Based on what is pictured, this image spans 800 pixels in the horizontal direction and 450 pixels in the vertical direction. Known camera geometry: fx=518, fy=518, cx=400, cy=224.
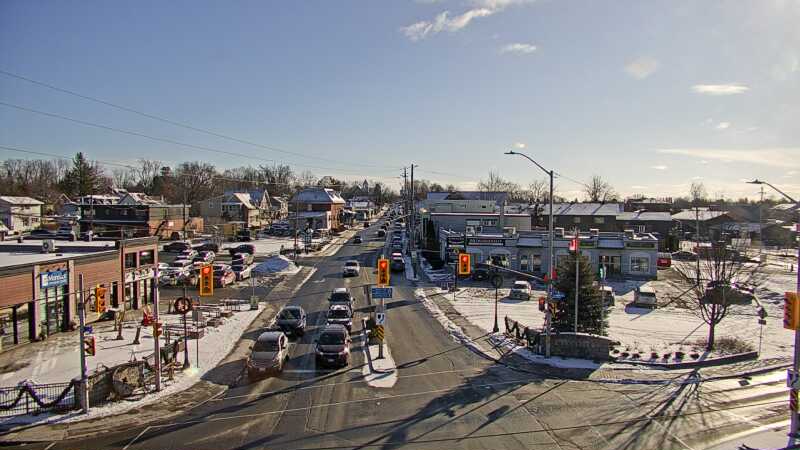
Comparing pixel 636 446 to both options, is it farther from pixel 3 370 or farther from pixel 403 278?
pixel 403 278

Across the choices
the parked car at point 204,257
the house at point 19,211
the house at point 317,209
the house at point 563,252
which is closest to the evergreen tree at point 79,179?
the house at point 19,211

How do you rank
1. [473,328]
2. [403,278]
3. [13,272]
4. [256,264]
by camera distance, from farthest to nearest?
[256,264] < [403,278] < [473,328] < [13,272]

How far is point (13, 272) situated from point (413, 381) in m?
20.6

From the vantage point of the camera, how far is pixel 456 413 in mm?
18469

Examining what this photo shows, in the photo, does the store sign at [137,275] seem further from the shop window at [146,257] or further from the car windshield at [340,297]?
the car windshield at [340,297]

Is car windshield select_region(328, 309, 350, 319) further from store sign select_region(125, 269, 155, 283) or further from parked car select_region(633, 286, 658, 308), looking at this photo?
parked car select_region(633, 286, 658, 308)

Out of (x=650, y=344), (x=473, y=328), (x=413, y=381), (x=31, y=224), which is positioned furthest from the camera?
(x=31, y=224)

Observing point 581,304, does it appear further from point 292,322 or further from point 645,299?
point 292,322

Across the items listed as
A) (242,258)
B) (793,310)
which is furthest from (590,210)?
(793,310)

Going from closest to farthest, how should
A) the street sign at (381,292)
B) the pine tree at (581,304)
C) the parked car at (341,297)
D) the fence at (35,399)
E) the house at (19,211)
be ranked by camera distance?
the fence at (35,399), the street sign at (381,292), the pine tree at (581,304), the parked car at (341,297), the house at (19,211)

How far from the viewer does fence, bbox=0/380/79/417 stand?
17859mm

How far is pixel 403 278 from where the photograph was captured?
53875mm

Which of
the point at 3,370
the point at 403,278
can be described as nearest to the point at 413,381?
the point at 3,370

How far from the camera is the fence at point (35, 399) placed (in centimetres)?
1786
